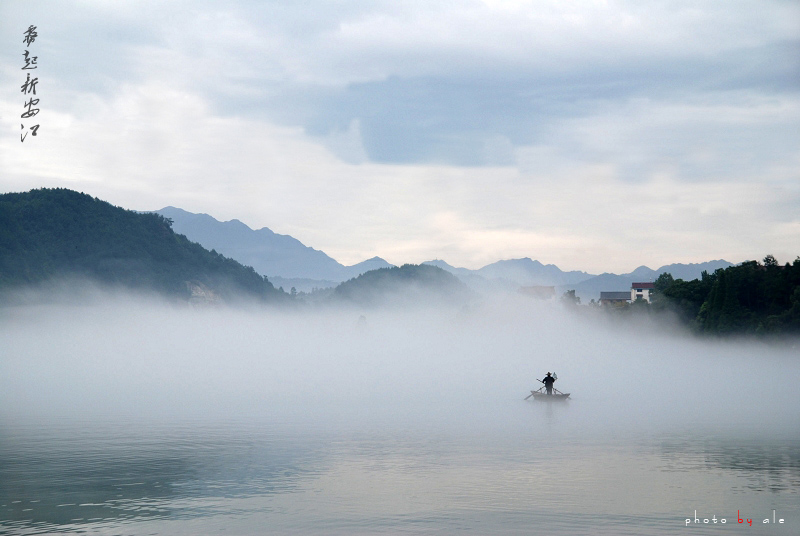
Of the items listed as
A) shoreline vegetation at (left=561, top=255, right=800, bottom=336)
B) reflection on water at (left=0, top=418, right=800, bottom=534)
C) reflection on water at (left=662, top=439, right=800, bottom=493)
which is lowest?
reflection on water at (left=662, top=439, right=800, bottom=493)

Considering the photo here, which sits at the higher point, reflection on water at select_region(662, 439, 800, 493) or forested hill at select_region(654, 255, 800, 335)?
forested hill at select_region(654, 255, 800, 335)

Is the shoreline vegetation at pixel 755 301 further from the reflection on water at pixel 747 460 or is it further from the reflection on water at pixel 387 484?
the reflection on water at pixel 387 484

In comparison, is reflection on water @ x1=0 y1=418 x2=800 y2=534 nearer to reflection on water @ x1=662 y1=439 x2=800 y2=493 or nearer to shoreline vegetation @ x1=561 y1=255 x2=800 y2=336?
reflection on water @ x1=662 y1=439 x2=800 y2=493

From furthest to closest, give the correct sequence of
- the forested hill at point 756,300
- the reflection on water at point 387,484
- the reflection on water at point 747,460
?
the forested hill at point 756,300
the reflection on water at point 747,460
the reflection on water at point 387,484

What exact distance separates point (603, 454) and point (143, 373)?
5670 inches

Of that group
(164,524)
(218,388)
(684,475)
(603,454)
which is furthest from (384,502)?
(218,388)

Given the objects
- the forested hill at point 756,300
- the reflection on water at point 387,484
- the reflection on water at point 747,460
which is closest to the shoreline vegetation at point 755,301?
the forested hill at point 756,300

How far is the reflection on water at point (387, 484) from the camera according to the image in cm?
3036

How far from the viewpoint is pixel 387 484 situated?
1490 inches

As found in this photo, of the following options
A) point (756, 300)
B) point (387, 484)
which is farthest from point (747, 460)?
point (756, 300)

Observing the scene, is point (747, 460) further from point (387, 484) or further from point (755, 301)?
point (755, 301)

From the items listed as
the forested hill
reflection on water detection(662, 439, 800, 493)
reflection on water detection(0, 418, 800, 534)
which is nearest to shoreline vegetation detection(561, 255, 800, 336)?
the forested hill

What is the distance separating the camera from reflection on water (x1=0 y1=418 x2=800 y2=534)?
30359mm

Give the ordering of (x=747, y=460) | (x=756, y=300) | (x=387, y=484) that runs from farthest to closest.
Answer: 1. (x=756, y=300)
2. (x=747, y=460)
3. (x=387, y=484)
